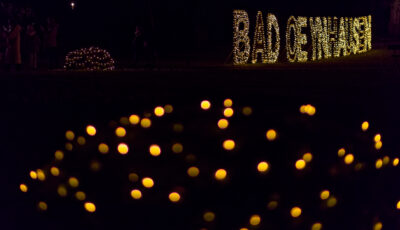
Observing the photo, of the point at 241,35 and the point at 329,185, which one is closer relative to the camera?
the point at 329,185

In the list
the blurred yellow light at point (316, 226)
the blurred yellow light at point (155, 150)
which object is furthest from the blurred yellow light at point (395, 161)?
the blurred yellow light at point (155, 150)

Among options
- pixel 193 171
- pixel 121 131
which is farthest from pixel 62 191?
pixel 193 171

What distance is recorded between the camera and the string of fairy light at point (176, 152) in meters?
2.11

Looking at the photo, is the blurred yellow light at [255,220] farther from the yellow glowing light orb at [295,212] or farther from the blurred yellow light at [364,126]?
the blurred yellow light at [364,126]

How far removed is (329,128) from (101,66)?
44.2 feet

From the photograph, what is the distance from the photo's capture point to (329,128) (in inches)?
90.7

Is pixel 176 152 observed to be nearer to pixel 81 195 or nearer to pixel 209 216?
pixel 209 216

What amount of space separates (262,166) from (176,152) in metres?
0.33

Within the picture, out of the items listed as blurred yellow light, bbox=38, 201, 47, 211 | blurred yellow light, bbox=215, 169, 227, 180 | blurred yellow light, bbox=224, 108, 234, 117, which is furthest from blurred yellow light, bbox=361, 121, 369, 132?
blurred yellow light, bbox=38, 201, 47, 211

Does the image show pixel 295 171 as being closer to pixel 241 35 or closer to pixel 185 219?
pixel 185 219

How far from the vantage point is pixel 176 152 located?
2.13 meters

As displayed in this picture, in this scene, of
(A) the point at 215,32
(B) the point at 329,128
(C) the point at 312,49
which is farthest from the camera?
(A) the point at 215,32

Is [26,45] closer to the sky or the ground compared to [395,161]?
closer to the sky

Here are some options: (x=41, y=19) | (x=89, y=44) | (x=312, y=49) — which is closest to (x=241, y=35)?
(x=312, y=49)
